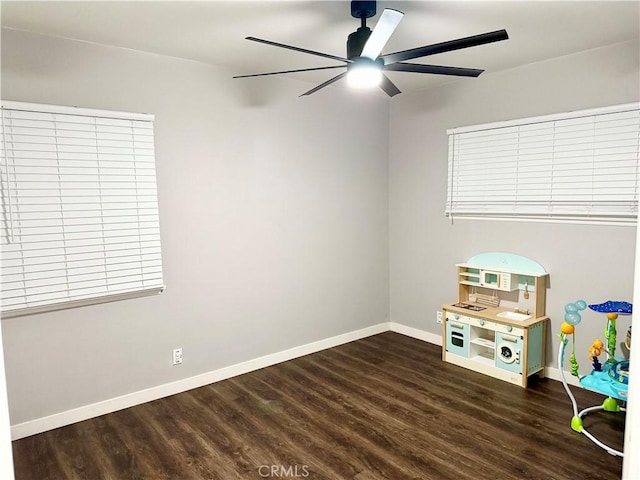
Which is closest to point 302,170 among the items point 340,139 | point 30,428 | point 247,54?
point 340,139

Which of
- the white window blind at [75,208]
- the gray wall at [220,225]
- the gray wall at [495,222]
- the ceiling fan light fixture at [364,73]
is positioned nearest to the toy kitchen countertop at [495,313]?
the gray wall at [495,222]

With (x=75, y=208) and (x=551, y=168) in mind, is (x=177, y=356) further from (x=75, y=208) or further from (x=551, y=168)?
(x=551, y=168)

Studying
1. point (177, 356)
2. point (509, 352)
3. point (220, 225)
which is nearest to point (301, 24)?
point (220, 225)

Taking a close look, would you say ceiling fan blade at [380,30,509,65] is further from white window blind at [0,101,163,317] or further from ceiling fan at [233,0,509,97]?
white window blind at [0,101,163,317]

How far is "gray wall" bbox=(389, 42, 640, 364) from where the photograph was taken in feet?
10.6

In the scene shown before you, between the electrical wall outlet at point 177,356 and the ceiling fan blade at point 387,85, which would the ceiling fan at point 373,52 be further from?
the electrical wall outlet at point 177,356

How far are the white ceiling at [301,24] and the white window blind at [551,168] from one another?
58 cm

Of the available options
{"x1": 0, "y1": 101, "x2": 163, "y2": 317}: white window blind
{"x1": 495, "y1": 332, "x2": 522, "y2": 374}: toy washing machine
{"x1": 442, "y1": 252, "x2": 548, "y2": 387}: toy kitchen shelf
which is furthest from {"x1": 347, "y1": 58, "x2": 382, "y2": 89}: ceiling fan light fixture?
{"x1": 495, "y1": 332, "x2": 522, "y2": 374}: toy washing machine

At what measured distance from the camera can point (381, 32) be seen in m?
2.09

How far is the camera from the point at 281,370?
12.8 feet

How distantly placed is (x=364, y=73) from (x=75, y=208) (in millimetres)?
2099

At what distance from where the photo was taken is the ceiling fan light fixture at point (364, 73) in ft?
7.64

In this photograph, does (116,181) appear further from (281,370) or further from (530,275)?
(530,275)

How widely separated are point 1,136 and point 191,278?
1.58 m
